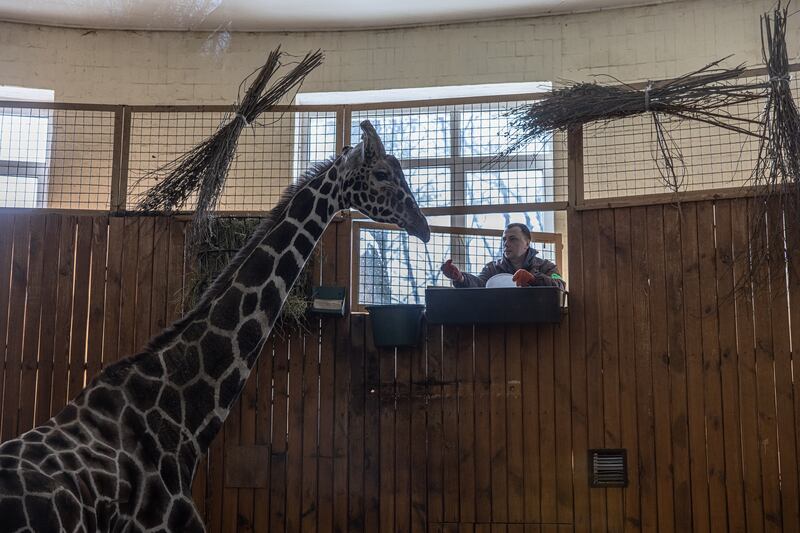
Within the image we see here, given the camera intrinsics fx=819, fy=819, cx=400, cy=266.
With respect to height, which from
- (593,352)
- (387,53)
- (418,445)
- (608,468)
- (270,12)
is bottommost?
(608,468)

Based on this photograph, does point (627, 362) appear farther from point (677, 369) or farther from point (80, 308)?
point (80, 308)

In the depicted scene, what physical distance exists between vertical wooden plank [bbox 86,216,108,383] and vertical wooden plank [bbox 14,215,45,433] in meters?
0.36

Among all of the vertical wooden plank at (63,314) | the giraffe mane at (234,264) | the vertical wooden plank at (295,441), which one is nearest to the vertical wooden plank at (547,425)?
the vertical wooden plank at (295,441)

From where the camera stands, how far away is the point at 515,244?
5.70 m

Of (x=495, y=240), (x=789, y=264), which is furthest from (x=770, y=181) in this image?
(x=495, y=240)

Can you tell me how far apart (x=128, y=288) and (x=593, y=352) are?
10.7ft

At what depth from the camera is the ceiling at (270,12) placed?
7.58 metres

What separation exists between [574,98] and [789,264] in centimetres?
171

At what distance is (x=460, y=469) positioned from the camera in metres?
5.38

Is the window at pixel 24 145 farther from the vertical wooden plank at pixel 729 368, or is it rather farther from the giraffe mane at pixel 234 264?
the vertical wooden plank at pixel 729 368

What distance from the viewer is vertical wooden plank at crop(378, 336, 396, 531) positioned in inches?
212

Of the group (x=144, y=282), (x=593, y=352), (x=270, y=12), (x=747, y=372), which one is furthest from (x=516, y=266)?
(x=270, y=12)

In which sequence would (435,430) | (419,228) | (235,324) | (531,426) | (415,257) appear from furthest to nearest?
(415,257)
(435,430)
(531,426)
(419,228)
(235,324)

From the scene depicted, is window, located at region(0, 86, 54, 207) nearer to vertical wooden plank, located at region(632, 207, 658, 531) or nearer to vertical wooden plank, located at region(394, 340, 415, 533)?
vertical wooden plank, located at region(394, 340, 415, 533)
